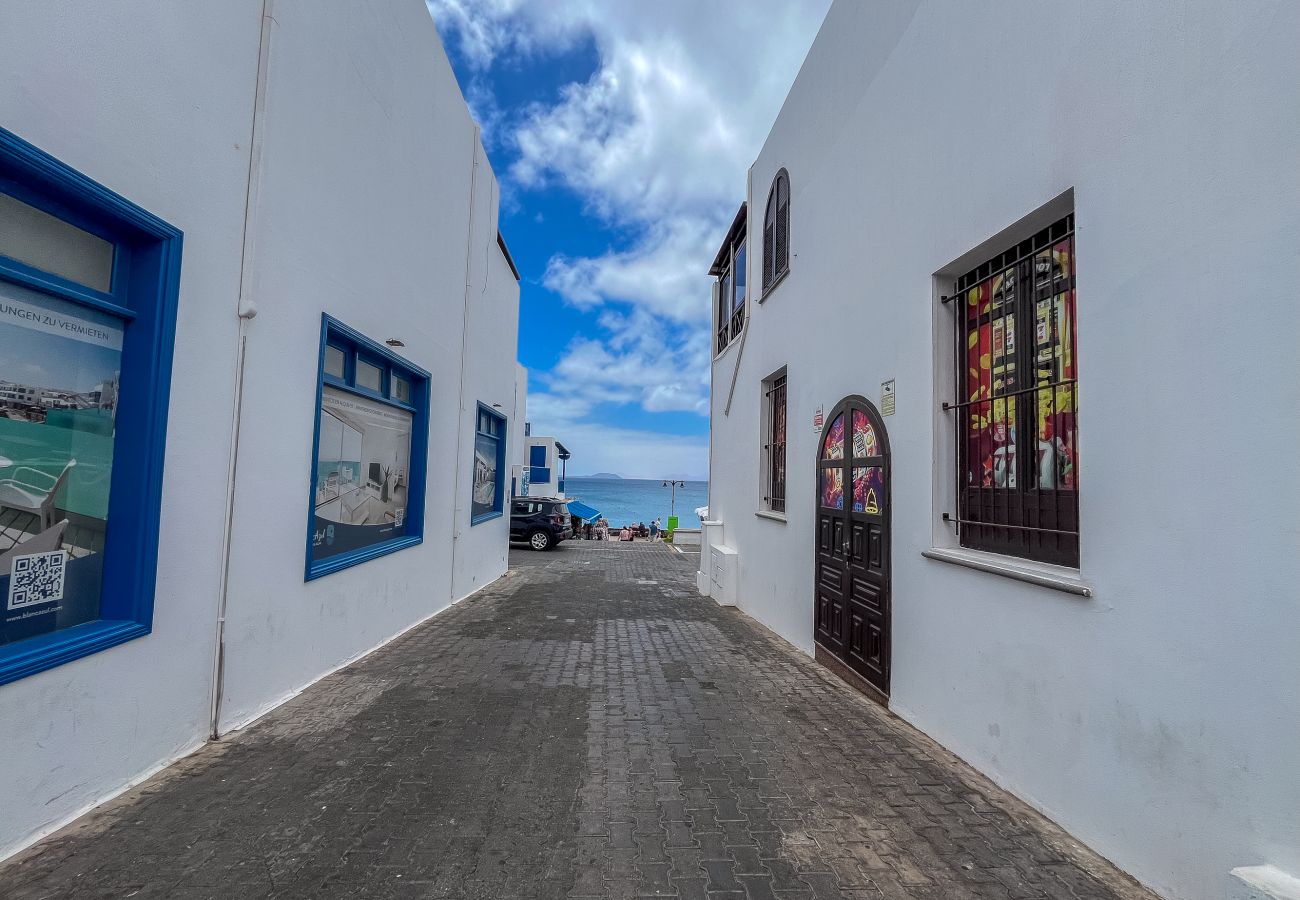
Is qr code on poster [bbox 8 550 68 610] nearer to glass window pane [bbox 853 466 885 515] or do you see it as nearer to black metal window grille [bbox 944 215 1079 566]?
black metal window grille [bbox 944 215 1079 566]

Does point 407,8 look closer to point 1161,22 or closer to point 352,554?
point 352,554

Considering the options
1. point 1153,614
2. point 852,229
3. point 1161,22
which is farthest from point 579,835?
point 852,229

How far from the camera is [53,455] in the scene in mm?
3025

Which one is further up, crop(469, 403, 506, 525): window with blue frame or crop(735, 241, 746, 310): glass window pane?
crop(735, 241, 746, 310): glass window pane

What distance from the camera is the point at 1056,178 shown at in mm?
3281

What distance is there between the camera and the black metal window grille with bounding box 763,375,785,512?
8.44 m

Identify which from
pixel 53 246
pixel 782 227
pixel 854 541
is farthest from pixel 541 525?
pixel 53 246

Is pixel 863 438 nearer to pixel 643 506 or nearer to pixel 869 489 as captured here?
pixel 869 489

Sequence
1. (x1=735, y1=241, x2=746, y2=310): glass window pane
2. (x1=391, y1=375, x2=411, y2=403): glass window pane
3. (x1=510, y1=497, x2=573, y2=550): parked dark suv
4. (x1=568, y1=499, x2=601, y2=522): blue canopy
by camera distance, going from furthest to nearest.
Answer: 1. (x1=568, y1=499, x2=601, y2=522): blue canopy
2. (x1=510, y1=497, x2=573, y2=550): parked dark suv
3. (x1=735, y1=241, x2=746, y2=310): glass window pane
4. (x1=391, y1=375, x2=411, y2=403): glass window pane

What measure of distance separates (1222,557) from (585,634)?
6.12 meters

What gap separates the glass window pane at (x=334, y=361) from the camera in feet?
17.8

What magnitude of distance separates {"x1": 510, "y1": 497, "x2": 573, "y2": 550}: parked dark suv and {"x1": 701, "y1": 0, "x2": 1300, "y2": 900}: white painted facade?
15.0 metres

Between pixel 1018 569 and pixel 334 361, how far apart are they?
579 cm

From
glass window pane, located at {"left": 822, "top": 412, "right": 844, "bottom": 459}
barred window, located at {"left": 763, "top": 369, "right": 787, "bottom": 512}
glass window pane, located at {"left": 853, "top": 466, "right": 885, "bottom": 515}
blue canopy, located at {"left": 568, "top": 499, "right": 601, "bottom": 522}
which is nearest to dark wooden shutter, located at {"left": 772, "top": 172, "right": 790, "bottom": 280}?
barred window, located at {"left": 763, "top": 369, "right": 787, "bottom": 512}
